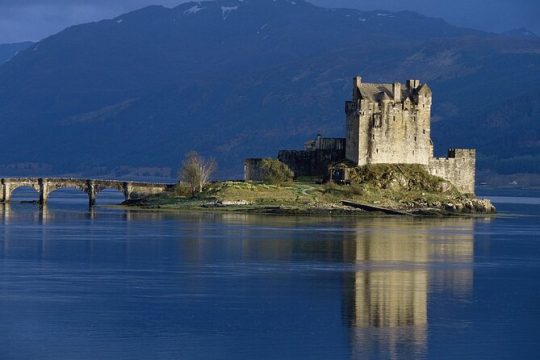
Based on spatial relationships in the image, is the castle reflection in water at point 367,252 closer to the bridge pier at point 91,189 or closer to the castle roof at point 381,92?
the bridge pier at point 91,189

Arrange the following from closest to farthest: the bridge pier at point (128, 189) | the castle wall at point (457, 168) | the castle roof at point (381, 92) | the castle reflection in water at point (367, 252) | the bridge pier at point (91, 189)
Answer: the castle reflection in water at point (367, 252) → the castle roof at point (381, 92) → the castle wall at point (457, 168) → the bridge pier at point (128, 189) → the bridge pier at point (91, 189)

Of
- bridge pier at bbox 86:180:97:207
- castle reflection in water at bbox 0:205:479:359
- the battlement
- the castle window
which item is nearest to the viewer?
castle reflection in water at bbox 0:205:479:359

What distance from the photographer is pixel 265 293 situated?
55.5 m

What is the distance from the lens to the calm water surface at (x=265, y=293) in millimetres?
43062

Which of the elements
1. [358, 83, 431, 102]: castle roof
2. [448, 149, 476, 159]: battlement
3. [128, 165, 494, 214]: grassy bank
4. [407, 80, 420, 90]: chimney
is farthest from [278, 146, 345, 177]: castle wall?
[448, 149, 476, 159]: battlement

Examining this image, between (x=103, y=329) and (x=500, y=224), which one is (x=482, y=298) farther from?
(x=500, y=224)

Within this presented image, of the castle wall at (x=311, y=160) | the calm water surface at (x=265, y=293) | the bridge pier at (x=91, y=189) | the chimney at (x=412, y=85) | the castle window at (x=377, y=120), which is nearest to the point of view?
the calm water surface at (x=265, y=293)

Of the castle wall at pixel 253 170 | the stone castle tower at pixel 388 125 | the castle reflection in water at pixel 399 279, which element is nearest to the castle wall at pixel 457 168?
the stone castle tower at pixel 388 125

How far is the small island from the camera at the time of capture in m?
116

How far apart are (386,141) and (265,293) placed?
6714cm

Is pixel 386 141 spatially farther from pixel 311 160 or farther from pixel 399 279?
pixel 399 279

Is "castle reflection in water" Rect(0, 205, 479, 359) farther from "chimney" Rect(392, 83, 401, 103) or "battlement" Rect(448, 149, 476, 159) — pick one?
"battlement" Rect(448, 149, 476, 159)

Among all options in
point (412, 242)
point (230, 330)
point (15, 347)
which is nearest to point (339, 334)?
point (230, 330)

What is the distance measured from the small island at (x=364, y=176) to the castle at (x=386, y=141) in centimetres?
8
